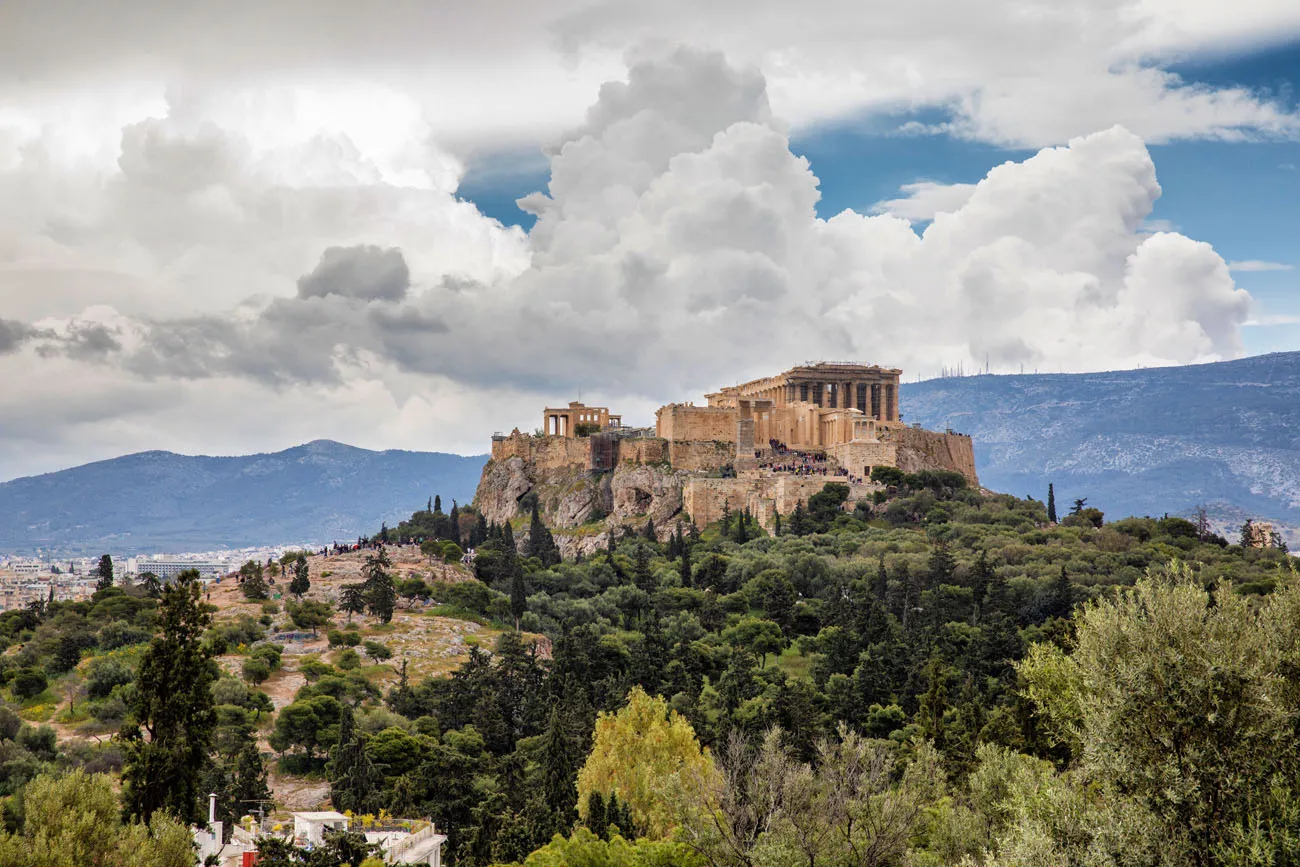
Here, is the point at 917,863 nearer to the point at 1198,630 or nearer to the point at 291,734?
the point at 1198,630

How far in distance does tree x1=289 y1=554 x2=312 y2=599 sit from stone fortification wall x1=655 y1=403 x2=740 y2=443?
39.8 metres

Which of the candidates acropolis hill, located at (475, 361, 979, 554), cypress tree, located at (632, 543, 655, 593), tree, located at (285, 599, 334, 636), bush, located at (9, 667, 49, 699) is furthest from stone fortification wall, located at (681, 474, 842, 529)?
bush, located at (9, 667, 49, 699)

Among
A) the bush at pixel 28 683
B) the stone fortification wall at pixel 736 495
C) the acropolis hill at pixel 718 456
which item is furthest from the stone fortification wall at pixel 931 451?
the bush at pixel 28 683

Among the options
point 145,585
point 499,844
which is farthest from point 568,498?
point 499,844

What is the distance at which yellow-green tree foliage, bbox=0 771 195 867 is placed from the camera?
27797 millimetres

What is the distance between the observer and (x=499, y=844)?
137 ft

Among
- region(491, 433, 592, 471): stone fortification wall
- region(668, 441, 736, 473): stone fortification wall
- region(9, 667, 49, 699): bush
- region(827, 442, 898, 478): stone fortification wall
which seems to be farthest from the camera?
region(491, 433, 592, 471): stone fortification wall

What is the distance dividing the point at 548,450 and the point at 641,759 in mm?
85634

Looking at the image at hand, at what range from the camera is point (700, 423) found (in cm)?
12062

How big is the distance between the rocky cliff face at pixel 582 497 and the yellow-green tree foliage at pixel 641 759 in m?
61.6

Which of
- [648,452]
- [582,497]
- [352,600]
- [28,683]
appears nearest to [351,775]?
[28,683]

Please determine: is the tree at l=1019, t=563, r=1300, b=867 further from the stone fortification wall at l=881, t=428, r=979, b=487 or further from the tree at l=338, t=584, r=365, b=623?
the stone fortification wall at l=881, t=428, r=979, b=487

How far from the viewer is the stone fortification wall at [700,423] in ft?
394

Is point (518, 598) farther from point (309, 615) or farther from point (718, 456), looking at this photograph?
point (718, 456)
